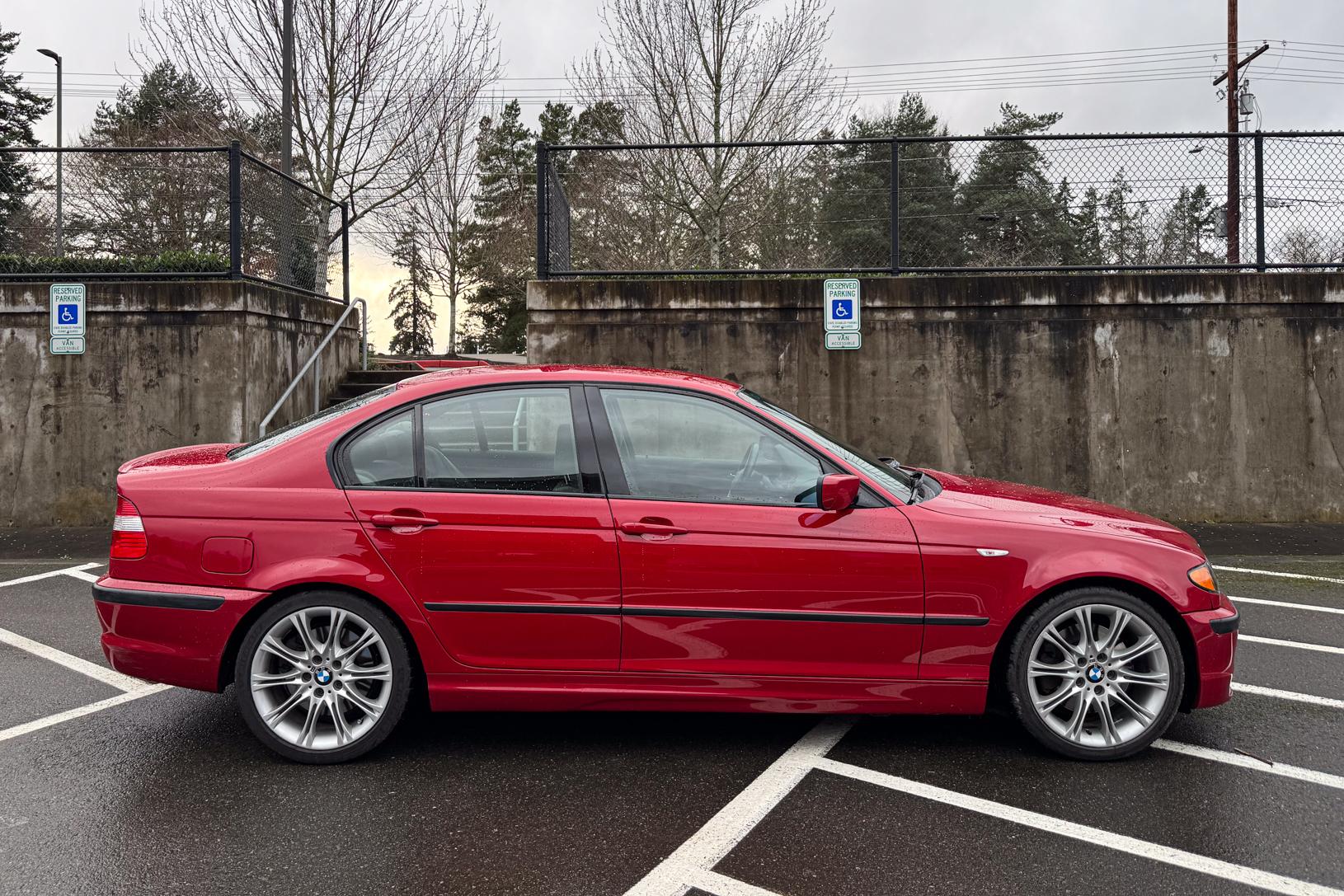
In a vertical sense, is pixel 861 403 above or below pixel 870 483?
above

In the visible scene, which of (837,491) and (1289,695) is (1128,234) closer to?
(1289,695)

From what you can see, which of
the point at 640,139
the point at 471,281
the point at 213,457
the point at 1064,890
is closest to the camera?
the point at 1064,890

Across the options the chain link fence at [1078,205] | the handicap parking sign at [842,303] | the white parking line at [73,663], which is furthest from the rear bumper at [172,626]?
the handicap parking sign at [842,303]

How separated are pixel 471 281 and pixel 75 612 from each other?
141 feet

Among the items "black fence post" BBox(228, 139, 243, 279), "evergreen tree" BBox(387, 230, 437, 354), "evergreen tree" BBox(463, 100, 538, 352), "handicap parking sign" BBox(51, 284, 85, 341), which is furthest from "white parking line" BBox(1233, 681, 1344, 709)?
"evergreen tree" BBox(387, 230, 437, 354)

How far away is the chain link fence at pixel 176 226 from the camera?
993 cm

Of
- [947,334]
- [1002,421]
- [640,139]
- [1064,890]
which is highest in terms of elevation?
[640,139]

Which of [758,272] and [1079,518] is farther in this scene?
[758,272]

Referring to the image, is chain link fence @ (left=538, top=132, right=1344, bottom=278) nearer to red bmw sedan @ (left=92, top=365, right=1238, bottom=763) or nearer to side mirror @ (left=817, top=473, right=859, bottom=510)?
red bmw sedan @ (left=92, top=365, right=1238, bottom=763)

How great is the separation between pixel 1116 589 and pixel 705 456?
160 centimetres

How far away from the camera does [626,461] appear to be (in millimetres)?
3760

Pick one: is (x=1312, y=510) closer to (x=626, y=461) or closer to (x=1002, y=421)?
(x=1002, y=421)

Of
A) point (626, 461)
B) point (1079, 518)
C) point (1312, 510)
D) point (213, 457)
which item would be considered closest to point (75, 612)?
point (213, 457)

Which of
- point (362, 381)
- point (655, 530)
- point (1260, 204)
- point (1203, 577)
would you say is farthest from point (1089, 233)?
point (362, 381)
